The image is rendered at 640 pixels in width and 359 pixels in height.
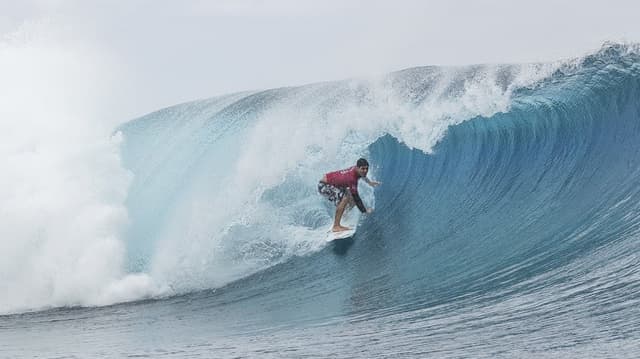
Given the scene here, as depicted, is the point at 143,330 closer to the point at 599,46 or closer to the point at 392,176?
the point at 392,176

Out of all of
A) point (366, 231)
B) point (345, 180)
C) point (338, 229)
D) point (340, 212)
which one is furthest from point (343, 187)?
point (366, 231)

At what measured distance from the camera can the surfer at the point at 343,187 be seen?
35.0ft

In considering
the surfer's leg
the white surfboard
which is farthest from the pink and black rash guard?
the white surfboard

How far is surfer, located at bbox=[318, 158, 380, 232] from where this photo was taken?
10680 mm

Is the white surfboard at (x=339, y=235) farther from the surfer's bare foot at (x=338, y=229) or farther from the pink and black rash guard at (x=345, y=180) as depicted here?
the pink and black rash guard at (x=345, y=180)

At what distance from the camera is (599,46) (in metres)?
13.6

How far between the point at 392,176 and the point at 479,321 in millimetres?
5929

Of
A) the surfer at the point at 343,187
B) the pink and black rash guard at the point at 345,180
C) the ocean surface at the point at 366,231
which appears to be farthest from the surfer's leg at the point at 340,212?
the ocean surface at the point at 366,231

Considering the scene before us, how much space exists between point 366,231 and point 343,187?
66 cm

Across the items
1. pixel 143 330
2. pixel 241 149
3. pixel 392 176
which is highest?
pixel 241 149

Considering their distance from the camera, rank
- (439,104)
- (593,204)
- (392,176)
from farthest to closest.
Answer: (439,104) → (392,176) → (593,204)

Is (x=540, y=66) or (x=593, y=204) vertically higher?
(x=540, y=66)

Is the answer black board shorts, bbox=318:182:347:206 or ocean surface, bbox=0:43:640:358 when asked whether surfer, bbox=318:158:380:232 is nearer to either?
black board shorts, bbox=318:182:347:206

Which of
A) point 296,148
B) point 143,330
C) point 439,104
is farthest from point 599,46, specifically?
point 143,330
